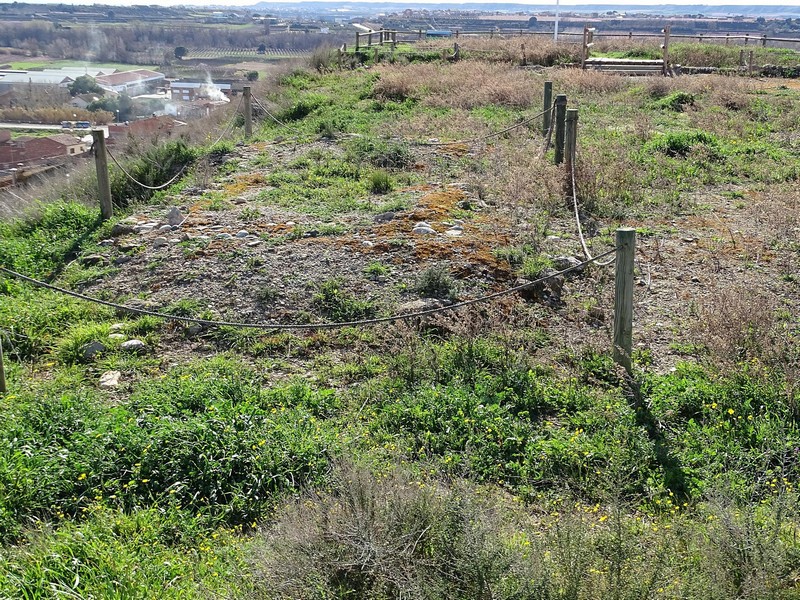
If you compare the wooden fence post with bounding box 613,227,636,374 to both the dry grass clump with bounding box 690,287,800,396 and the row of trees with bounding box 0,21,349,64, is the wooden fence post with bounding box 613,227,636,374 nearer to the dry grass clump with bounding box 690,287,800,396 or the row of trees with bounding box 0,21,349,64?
the dry grass clump with bounding box 690,287,800,396

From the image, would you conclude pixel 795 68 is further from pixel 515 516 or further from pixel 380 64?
pixel 515 516

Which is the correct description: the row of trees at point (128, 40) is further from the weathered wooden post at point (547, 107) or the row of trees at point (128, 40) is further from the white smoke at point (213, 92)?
the weathered wooden post at point (547, 107)

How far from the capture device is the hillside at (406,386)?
11.4 ft

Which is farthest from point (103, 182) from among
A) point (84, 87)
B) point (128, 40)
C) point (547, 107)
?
point (128, 40)

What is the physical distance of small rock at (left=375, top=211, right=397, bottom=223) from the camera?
9.36 meters

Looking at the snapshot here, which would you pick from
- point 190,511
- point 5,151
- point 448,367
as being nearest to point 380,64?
point 5,151

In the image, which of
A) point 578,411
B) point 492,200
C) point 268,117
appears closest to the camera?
point 578,411

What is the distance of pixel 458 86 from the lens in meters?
19.9

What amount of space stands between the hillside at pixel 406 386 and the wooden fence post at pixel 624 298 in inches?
7.7

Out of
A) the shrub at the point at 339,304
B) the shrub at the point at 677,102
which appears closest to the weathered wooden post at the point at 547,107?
the shrub at the point at 677,102

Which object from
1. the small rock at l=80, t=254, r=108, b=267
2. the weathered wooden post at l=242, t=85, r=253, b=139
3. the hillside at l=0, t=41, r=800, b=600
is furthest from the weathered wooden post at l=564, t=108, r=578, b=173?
the weathered wooden post at l=242, t=85, r=253, b=139

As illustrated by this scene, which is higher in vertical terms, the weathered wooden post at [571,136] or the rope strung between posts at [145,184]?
the weathered wooden post at [571,136]

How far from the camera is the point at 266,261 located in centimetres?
812

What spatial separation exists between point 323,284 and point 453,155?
6.11 metres
